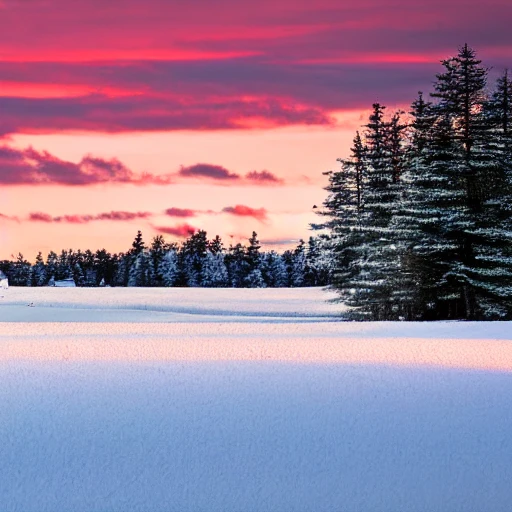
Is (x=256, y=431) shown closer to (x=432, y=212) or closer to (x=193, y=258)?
(x=432, y=212)

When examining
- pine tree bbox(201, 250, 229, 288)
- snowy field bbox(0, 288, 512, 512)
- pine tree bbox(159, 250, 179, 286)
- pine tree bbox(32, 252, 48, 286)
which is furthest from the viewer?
pine tree bbox(32, 252, 48, 286)

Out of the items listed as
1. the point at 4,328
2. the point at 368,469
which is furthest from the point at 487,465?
the point at 4,328

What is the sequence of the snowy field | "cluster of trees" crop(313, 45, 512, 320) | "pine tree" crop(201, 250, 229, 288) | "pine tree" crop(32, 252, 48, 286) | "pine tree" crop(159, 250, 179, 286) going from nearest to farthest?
1. the snowy field
2. "cluster of trees" crop(313, 45, 512, 320)
3. "pine tree" crop(159, 250, 179, 286)
4. "pine tree" crop(201, 250, 229, 288)
5. "pine tree" crop(32, 252, 48, 286)

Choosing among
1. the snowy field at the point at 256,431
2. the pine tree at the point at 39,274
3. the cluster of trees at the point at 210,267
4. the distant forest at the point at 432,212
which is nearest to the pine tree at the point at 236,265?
the cluster of trees at the point at 210,267

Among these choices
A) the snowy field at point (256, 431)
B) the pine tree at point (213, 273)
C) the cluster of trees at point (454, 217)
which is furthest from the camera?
the pine tree at point (213, 273)

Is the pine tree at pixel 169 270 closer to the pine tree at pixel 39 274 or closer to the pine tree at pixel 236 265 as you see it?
the pine tree at pixel 236 265

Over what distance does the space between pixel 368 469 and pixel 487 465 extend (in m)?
0.99

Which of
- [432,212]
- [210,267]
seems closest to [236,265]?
[210,267]

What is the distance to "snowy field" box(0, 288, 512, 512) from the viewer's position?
19.6 ft

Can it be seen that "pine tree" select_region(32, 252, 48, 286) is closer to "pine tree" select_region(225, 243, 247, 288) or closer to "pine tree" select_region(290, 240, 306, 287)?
"pine tree" select_region(225, 243, 247, 288)

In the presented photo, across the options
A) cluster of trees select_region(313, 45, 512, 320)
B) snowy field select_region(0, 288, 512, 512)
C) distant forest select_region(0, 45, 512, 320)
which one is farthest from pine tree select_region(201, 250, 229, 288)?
snowy field select_region(0, 288, 512, 512)

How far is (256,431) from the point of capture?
7391 mm

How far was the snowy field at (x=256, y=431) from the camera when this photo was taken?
5973mm

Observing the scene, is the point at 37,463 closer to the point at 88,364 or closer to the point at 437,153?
the point at 88,364
